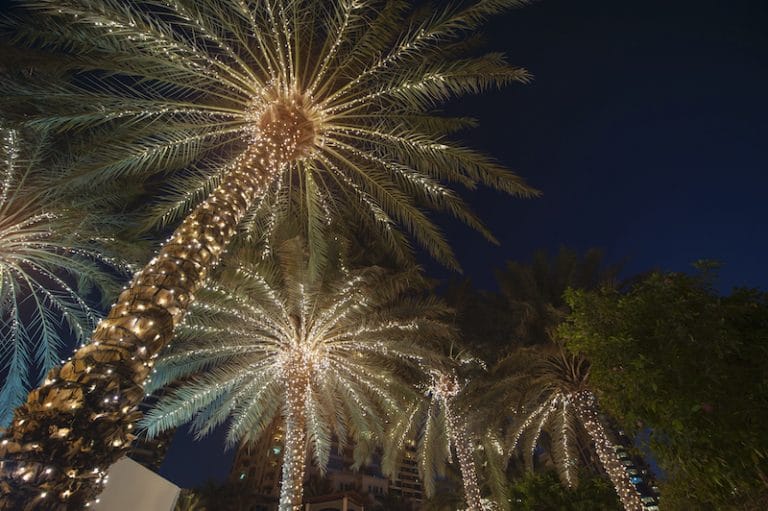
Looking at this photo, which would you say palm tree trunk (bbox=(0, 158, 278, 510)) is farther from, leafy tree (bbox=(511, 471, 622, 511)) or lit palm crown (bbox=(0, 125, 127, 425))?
leafy tree (bbox=(511, 471, 622, 511))

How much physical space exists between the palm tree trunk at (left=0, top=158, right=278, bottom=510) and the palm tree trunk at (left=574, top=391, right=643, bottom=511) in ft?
37.9

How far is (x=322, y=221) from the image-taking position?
9.23m

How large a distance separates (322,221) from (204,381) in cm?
502

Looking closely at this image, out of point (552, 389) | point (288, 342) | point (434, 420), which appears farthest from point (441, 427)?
point (288, 342)

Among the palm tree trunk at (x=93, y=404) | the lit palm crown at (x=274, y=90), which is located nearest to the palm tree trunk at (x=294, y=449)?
the lit palm crown at (x=274, y=90)

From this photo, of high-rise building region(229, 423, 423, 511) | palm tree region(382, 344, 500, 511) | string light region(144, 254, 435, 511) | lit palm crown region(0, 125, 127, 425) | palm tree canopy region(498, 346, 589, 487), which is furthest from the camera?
high-rise building region(229, 423, 423, 511)

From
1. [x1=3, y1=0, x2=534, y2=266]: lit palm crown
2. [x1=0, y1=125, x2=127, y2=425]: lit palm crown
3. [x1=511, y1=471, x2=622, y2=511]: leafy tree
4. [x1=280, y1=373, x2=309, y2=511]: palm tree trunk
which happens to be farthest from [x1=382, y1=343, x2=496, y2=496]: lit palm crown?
[x1=0, y1=125, x2=127, y2=425]: lit palm crown

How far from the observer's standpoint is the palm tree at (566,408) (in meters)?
11.4

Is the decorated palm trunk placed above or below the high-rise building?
below

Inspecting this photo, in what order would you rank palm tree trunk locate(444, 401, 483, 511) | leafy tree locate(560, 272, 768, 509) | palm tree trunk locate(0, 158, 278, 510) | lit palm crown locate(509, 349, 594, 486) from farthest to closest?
palm tree trunk locate(444, 401, 483, 511), lit palm crown locate(509, 349, 594, 486), leafy tree locate(560, 272, 768, 509), palm tree trunk locate(0, 158, 278, 510)

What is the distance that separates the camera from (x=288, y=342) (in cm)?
1064

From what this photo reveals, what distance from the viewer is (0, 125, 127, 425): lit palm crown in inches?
321

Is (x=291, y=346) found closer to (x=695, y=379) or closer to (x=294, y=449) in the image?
(x=294, y=449)

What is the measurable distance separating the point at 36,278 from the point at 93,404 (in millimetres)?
8582
